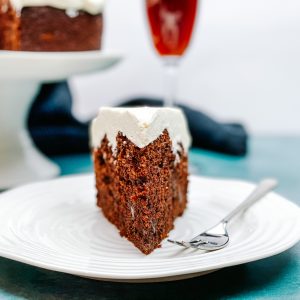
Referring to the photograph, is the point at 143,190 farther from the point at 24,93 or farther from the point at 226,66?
the point at 226,66

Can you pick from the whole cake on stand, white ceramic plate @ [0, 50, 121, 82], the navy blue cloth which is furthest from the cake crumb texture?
the navy blue cloth

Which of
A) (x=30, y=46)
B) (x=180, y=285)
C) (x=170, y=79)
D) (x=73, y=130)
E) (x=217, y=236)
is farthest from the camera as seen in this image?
(x=73, y=130)

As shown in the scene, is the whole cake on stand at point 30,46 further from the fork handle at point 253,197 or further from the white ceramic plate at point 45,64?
the fork handle at point 253,197

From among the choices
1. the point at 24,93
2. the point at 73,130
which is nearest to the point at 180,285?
the point at 24,93

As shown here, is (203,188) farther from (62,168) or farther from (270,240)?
(62,168)

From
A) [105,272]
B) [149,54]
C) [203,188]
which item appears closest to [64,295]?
[105,272]

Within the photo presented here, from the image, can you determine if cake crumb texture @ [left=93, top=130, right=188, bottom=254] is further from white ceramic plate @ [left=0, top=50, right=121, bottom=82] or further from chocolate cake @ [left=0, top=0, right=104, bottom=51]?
chocolate cake @ [left=0, top=0, right=104, bottom=51]

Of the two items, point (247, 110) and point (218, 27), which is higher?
point (218, 27)
